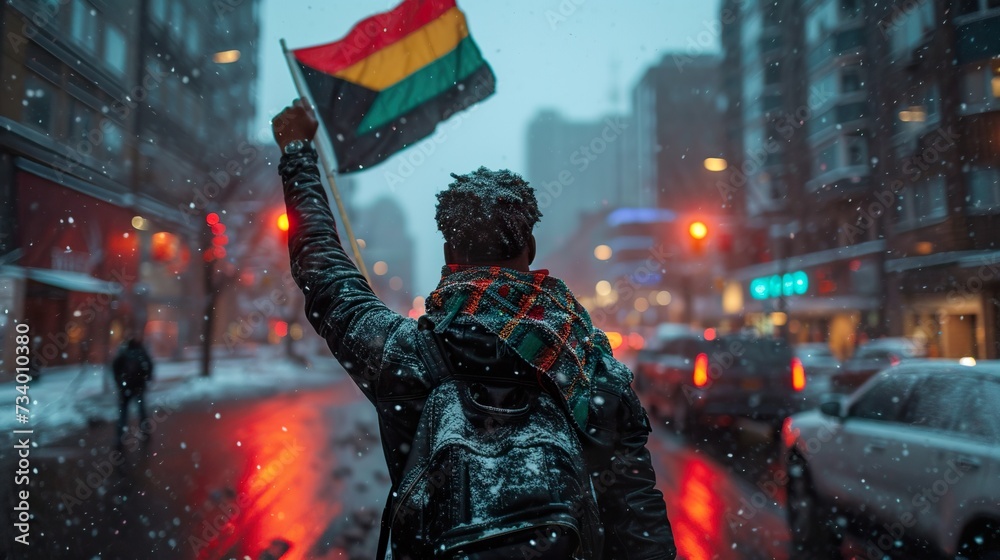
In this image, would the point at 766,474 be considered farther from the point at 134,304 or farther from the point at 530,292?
the point at 134,304

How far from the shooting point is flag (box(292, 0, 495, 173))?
3.94m

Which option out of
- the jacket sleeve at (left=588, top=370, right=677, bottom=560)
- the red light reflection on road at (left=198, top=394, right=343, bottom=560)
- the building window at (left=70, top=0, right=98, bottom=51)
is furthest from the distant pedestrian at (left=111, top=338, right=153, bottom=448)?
the jacket sleeve at (left=588, top=370, right=677, bottom=560)

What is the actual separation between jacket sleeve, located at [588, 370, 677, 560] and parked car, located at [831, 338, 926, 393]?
1660 centimetres

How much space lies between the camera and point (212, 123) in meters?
18.9

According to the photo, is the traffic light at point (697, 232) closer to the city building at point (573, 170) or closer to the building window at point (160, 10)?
the building window at point (160, 10)

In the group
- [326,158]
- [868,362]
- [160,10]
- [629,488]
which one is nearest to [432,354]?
[629,488]

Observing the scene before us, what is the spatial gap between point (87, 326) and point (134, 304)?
1.36 meters

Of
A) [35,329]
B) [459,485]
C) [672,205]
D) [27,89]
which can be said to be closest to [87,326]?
[35,329]

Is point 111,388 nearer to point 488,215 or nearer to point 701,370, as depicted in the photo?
point 701,370

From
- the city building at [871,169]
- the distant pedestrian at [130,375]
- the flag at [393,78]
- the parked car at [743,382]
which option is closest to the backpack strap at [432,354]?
the flag at [393,78]

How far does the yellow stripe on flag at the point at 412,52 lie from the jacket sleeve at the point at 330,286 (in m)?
2.22

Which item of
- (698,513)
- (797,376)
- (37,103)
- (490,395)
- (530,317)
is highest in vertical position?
(37,103)

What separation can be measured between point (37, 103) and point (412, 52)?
4.20m

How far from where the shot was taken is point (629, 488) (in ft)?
5.86
